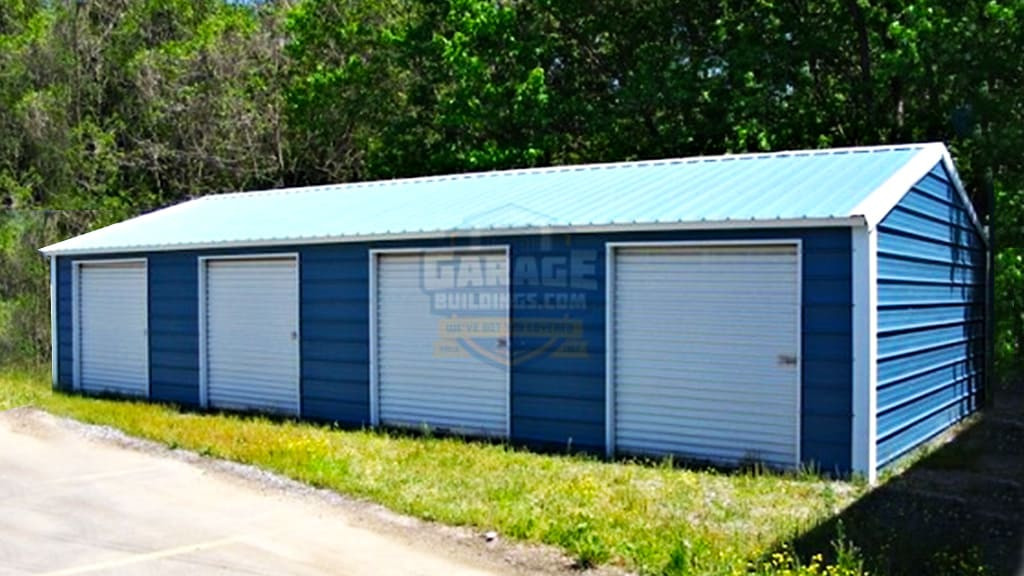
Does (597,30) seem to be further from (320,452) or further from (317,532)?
(317,532)

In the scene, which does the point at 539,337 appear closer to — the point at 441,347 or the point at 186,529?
the point at 441,347

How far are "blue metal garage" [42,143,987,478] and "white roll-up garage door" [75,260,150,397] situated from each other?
13cm

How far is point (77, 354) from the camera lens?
16.9m

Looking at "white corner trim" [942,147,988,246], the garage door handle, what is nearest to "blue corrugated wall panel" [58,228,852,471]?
the garage door handle

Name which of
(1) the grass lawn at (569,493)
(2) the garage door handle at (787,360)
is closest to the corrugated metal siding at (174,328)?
(1) the grass lawn at (569,493)

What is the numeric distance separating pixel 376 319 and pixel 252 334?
2448mm

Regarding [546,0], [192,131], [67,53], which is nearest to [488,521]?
[546,0]

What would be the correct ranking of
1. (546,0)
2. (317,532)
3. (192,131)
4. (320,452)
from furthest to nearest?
(192,131) < (546,0) < (320,452) < (317,532)

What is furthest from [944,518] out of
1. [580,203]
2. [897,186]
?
[580,203]

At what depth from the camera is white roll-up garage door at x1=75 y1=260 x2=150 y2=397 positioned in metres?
15.9

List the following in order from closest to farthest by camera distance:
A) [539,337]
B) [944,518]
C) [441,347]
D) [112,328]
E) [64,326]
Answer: [944,518] → [539,337] → [441,347] → [112,328] → [64,326]

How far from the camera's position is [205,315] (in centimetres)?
1479

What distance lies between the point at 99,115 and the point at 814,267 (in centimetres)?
2141

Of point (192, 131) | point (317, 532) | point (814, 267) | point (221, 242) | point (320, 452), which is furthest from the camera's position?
point (192, 131)
